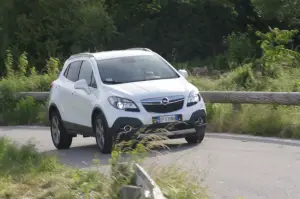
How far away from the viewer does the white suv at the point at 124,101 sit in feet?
46.8

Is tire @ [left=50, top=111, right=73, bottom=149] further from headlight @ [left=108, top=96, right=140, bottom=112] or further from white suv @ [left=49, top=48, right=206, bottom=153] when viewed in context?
→ headlight @ [left=108, top=96, right=140, bottom=112]

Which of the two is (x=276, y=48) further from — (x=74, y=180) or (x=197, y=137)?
(x=74, y=180)

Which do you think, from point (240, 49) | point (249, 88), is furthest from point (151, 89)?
point (240, 49)

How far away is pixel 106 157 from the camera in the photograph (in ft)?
46.5

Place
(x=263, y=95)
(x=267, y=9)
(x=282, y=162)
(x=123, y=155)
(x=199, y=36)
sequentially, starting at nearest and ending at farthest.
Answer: (x=123, y=155) < (x=282, y=162) < (x=263, y=95) < (x=267, y=9) < (x=199, y=36)

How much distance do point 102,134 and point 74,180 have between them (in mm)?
4398

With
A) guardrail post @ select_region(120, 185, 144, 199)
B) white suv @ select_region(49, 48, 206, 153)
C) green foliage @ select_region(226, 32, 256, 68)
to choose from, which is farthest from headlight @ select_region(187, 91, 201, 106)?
green foliage @ select_region(226, 32, 256, 68)

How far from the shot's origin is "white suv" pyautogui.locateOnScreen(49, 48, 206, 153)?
1426 cm

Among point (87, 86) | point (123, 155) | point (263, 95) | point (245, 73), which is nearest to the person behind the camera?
point (123, 155)

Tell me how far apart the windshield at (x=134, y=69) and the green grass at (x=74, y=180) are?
9.19 feet

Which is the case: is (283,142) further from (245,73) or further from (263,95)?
(245,73)

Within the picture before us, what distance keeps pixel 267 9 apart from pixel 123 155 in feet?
101

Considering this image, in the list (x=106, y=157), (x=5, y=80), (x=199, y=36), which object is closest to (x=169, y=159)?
(x=106, y=157)

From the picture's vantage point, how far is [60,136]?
16.7 meters
